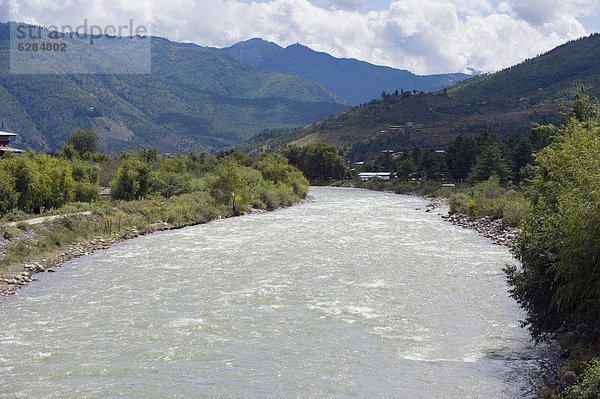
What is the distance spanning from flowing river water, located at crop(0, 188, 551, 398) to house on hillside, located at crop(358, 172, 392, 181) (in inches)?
3115

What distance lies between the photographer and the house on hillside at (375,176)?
120m

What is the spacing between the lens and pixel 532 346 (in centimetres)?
2142

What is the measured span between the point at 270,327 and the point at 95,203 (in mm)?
37466

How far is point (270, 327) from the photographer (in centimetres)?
2327

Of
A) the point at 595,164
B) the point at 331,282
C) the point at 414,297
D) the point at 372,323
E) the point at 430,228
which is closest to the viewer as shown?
the point at 595,164

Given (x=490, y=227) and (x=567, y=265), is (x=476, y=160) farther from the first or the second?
(x=567, y=265)

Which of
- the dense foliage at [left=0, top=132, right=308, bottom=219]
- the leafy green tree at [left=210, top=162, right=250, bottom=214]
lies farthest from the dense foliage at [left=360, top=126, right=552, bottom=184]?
the leafy green tree at [left=210, top=162, right=250, bottom=214]

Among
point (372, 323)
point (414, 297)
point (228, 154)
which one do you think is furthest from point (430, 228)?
point (228, 154)

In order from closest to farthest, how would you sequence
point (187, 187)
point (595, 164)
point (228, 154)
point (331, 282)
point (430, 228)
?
point (595, 164)
point (331, 282)
point (430, 228)
point (187, 187)
point (228, 154)

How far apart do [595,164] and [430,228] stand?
1373 inches

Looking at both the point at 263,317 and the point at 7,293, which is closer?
the point at 263,317

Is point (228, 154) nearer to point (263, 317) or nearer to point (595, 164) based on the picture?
point (263, 317)

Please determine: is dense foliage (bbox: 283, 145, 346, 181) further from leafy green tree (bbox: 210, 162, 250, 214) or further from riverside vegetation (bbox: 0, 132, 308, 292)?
leafy green tree (bbox: 210, 162, 250, 214)

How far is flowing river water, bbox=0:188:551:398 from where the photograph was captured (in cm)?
1806
